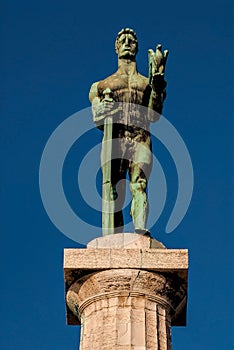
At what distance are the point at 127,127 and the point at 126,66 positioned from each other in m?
1.27

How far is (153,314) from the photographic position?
14.4 m

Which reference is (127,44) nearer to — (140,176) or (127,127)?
(127,127)

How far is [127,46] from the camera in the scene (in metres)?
17.2

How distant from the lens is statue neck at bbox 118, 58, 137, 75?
55.6 feet

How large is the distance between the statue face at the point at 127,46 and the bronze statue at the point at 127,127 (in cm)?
26

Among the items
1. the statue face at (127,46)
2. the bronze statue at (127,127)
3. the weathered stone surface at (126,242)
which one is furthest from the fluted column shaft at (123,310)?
the statue face at (127,46)

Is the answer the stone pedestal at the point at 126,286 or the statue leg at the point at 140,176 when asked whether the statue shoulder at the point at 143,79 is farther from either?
the stone pedestal at the point at 126,286

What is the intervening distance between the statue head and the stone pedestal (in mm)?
3779

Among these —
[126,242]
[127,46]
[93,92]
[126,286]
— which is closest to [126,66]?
[127,46]

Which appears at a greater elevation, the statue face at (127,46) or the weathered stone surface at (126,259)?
the statue face at (127,46)

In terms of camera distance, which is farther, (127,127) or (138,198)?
(127,127)

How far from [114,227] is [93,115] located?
6.96 ft

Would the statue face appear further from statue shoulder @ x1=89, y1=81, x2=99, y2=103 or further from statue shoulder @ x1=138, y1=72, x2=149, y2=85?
statue shoulder @ x1=89, y1=81, x2=99, y2=103

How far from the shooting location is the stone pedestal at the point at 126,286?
46.8ft
